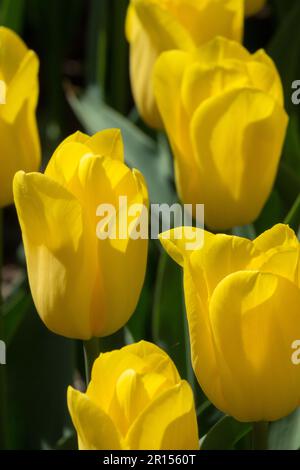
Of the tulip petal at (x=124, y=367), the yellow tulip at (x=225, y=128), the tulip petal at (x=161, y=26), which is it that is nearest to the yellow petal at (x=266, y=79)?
the yellow tulip at (x=225, y=128)

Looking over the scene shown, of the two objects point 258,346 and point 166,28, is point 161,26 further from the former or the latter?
point 258,346

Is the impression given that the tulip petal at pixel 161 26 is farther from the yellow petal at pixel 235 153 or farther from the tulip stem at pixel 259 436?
the tulip stem at pixel 259 436

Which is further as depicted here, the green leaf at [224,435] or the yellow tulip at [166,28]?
the yellow tulip at [166,28]

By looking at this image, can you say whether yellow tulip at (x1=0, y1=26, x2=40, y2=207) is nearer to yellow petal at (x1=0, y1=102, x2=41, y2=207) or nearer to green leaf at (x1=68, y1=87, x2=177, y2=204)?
yellow petal at (x1=0, y1=102, x2=41, y2=207)

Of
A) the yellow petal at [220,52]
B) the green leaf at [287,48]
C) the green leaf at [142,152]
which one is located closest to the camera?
the yellow petal at [220,52]

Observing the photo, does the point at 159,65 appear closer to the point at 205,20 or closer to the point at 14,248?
the point at 205,20

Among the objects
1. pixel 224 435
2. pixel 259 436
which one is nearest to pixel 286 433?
pixel 224 435

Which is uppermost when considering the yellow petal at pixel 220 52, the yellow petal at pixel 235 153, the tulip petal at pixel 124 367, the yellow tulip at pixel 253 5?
the yellow petal at pixel 220 52
